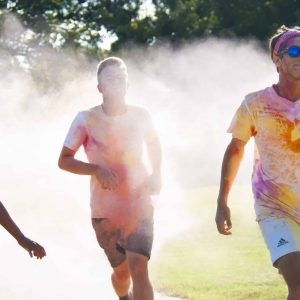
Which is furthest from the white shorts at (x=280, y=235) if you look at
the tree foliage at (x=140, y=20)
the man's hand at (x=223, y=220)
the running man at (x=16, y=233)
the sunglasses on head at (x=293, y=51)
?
the tree foliage at (x=140, y=20)

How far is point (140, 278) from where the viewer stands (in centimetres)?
585

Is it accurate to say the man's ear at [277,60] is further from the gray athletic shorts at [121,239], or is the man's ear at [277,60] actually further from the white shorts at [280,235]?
the gray athletic shorts at [121,239]

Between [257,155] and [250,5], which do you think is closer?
[257,155]

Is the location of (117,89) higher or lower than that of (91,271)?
higher

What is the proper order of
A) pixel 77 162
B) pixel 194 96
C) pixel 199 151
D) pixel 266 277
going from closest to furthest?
pixel 77 162 → pixel 266 277 → pixel 199 151 → pixel 194 96

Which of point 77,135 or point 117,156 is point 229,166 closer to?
point 117,156

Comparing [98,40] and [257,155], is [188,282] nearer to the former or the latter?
[257,155]

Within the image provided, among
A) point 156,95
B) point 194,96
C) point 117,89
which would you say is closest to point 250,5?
point 194,96

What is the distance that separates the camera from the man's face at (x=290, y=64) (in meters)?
4.99

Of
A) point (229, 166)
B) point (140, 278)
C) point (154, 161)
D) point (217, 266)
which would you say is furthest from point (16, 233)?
point (217, 266)

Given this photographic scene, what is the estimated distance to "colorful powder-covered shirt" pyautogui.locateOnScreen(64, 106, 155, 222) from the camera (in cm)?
612

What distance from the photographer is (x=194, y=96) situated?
37.7m

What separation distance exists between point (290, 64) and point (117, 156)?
5.13 feet

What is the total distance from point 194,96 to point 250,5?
16.5ft
